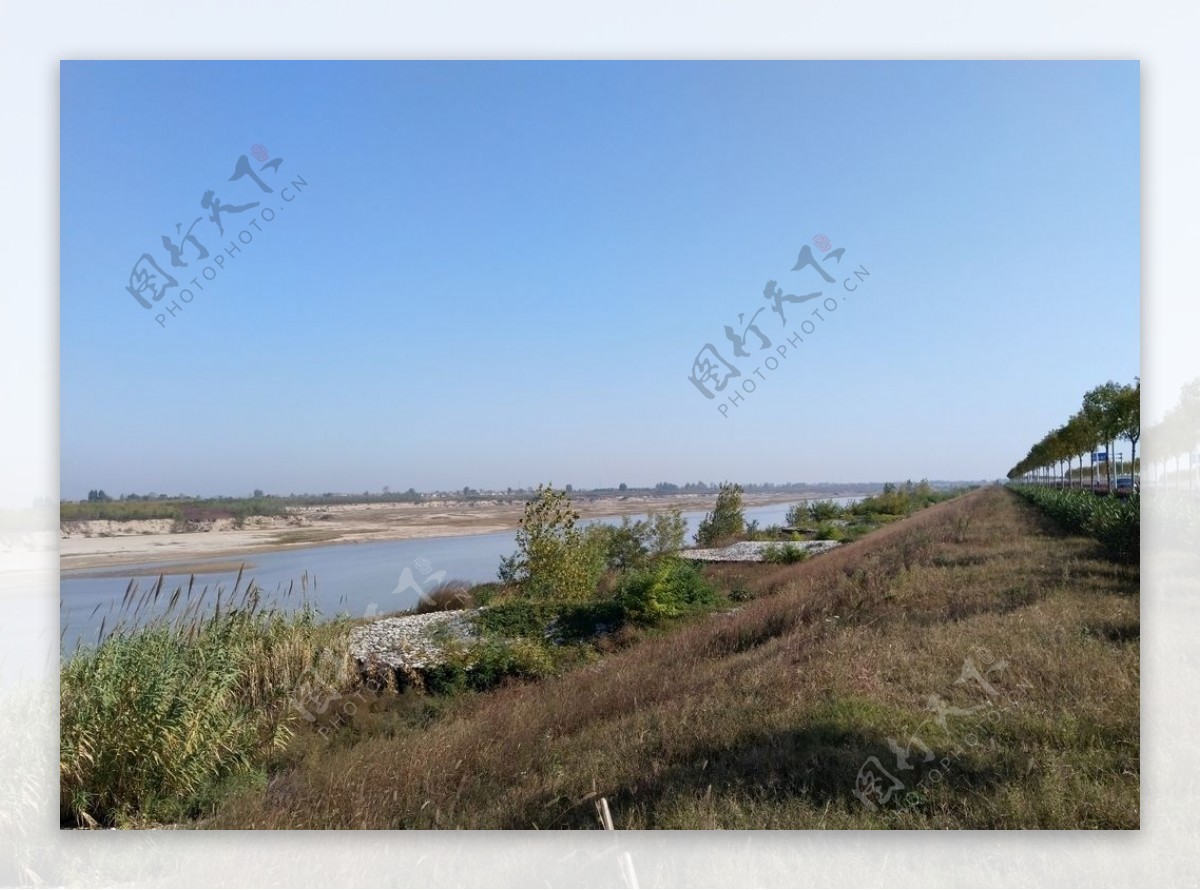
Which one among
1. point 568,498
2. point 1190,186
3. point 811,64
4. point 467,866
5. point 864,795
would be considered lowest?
point 467,866

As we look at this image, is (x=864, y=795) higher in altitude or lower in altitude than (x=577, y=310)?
lower

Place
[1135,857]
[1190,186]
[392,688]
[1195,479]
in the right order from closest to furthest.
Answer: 1. [1135,857]
2. [1190,186]
3. [1195,479]
4. [392,688]

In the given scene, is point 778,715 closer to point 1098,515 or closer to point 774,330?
point 774,330

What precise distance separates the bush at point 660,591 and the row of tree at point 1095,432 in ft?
5.98

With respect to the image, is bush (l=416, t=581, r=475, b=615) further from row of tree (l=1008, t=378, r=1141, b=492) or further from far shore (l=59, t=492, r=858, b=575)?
row of tree (l=1008, t=378, r=1141, b=492)

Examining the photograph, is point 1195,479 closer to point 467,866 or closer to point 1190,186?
point 1190,186

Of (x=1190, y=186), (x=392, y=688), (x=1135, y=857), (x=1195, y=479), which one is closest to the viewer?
(x=1135, y=857)

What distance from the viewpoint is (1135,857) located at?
3436 millimetres

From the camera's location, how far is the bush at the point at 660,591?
4.48 metres

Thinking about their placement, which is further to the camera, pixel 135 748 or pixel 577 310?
pixel 577 310

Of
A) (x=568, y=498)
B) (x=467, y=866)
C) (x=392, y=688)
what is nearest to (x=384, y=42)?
(x=568, y=498)

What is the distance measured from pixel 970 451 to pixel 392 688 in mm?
3307

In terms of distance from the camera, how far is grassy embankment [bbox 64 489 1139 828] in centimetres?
349

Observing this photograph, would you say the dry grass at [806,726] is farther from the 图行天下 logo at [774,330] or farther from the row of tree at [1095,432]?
the 图行天下 logo at [774,330]
